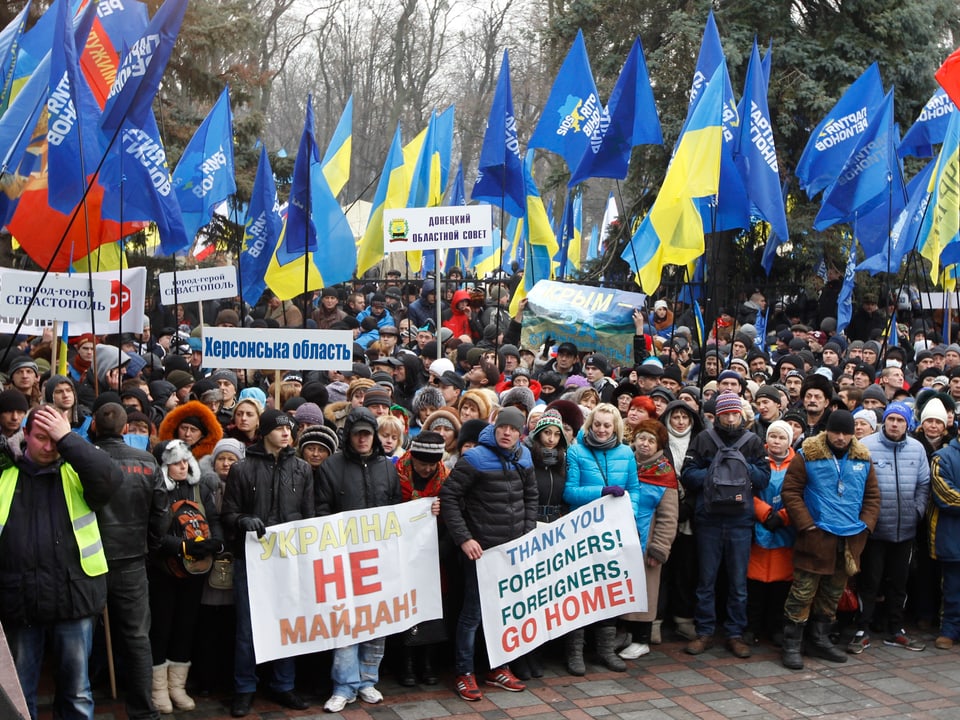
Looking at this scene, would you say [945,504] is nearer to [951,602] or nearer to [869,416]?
[951,602]

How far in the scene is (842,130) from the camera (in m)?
13.5

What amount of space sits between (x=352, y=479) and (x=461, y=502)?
69cm

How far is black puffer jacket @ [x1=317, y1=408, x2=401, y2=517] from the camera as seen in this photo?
6.81m

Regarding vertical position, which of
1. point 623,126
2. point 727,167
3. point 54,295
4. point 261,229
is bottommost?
point 54,295

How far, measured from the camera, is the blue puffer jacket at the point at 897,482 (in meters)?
8.12

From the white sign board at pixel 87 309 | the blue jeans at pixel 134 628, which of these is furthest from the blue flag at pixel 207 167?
the blue jeans at pixel 134 628

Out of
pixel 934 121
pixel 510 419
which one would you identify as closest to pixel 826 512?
pixel 510 419

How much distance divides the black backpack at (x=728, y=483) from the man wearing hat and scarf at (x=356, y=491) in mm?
2196

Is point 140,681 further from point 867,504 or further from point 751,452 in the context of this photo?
point 867,504

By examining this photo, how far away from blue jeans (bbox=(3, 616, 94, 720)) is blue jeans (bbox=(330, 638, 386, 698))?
59.2 inches

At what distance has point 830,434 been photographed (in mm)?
7734

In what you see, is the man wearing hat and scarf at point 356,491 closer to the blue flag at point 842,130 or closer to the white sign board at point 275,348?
the white sign board at point 275,348

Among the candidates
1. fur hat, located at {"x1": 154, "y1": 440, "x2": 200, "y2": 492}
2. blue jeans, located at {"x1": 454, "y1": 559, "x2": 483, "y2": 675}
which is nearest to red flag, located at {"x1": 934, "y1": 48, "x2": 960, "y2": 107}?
blue jeans, located at {"x1": 454, "y1": 559, "x2": 483, "y2": 675}

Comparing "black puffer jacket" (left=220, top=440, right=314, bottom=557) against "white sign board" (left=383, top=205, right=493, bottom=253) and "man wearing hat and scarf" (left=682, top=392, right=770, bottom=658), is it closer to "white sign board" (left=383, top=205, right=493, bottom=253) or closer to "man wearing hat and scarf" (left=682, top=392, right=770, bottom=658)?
"man wearing hat and scarf" (left=682, top=392, right=770, bottom=658)
